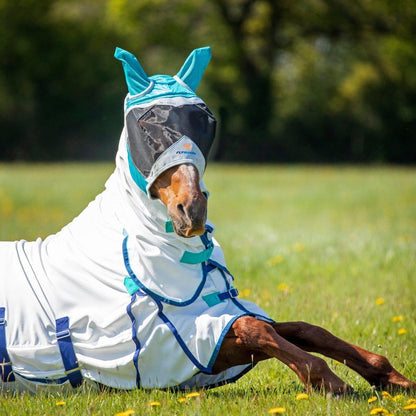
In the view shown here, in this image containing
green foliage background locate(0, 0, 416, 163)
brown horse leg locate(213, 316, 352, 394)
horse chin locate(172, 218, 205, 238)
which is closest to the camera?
horse chin locate(172, 218, 205, 238)

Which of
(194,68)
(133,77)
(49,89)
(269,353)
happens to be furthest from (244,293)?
(49,89)

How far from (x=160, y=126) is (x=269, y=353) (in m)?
1.22

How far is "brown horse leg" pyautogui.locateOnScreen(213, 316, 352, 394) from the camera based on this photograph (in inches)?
123

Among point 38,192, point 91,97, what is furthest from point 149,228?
point 91,97

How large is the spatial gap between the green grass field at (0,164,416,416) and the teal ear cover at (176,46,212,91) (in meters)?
1.65

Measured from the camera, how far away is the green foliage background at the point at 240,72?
111ft

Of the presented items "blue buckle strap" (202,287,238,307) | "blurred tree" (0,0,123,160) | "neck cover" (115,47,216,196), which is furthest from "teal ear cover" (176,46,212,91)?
"blurred tree" (0,0,123,160)

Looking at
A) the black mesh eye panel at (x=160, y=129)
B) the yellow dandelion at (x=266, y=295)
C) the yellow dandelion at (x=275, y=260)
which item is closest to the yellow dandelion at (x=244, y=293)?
the yellow dandelion at (x=266, y=295)

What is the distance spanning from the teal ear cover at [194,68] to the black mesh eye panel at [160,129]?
0.31m

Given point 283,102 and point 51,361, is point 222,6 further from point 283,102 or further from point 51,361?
point 51,361

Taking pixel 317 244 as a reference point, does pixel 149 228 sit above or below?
above

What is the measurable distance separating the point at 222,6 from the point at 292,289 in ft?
111

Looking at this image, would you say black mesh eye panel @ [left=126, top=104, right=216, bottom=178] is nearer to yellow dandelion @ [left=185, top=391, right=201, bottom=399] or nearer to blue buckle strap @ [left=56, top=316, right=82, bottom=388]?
blue buckle strap @ [left=56, top=316, right=82, bottom=388]

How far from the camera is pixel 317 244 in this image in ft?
29.0
